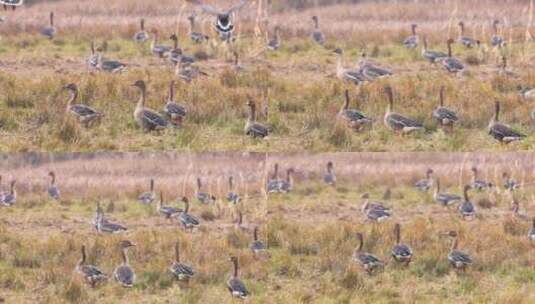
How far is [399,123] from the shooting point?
17.3m

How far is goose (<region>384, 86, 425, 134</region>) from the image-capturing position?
1730 centimetres

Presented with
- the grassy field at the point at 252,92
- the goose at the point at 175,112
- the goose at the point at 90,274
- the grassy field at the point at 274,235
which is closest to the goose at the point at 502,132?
the grassy field at the point at 252,92

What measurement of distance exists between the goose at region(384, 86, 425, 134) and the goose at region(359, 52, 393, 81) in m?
1.92

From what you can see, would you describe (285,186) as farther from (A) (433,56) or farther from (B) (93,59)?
(B) (93,59)

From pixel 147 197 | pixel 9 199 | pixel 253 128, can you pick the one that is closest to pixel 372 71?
pixel 253 128

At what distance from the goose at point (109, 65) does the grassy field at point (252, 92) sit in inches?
7.3

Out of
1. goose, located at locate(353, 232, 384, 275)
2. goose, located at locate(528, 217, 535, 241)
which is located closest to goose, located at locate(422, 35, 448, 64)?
goose, located at locate(528, 217, 535, 241)

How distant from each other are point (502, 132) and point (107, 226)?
591 centimetres

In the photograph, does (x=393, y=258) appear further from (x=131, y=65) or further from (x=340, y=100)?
(x=131, y=65)

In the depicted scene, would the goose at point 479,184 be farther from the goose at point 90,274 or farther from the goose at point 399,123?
the goose at point 90,274

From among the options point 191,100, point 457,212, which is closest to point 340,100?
point 191,100

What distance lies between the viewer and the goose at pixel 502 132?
17172 mm

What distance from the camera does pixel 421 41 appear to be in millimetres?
24047

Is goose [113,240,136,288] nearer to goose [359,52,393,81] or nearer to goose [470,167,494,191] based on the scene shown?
goose [359,52,393,81]
